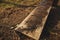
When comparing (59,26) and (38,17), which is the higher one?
(38,17)

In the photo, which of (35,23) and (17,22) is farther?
(17,22)

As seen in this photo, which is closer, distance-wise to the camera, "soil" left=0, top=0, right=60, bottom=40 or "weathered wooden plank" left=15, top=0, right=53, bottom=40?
"weathered wooden plank" left=15, top=0, right=53, bottom=40

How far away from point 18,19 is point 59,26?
1.14 metres

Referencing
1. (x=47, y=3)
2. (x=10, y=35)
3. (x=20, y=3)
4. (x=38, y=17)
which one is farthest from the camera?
(x=20, y=3)

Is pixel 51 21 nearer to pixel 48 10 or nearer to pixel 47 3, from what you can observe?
pixel 48 10

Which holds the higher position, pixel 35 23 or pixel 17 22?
pixel 35 23

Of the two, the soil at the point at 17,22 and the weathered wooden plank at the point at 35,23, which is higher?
the weathered wooden plank at the point at 35,23

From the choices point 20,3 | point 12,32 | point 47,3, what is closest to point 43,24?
point 12,32

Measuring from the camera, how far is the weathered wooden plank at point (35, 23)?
3.08 metres

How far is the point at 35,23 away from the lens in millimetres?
3338

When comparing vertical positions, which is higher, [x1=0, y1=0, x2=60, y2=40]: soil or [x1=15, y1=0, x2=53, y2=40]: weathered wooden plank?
[x1=15, y1=0, x2=53, y2=40]: weathered wooden plank

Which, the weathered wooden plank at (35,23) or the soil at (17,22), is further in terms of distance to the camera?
the soil at (17,22)

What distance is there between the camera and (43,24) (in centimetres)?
340

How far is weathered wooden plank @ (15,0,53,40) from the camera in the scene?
3.08m
